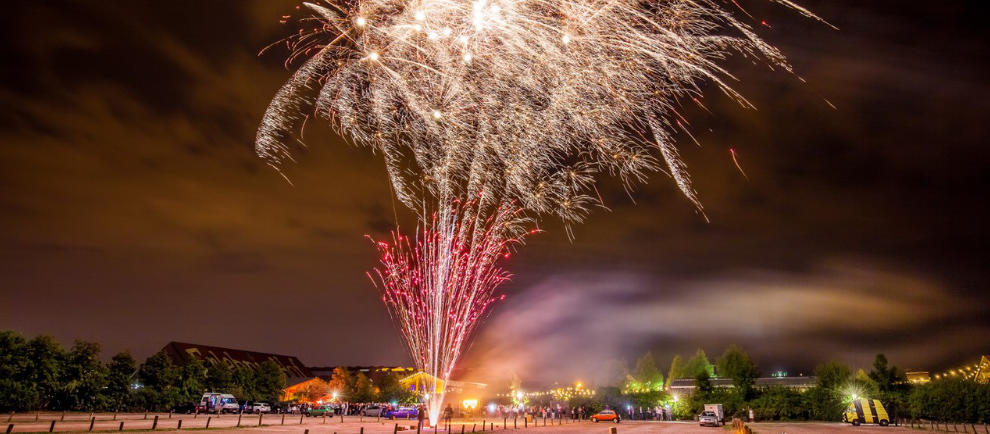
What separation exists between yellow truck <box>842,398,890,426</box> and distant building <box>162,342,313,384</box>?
57.0m

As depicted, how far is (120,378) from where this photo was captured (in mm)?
44406

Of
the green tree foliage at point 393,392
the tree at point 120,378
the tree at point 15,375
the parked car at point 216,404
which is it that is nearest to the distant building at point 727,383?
the green tree foliage at point 393,392

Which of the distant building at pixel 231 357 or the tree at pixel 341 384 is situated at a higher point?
the distant building at pixel 231 357

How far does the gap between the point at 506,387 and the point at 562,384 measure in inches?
503

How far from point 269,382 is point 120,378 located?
1672 cm

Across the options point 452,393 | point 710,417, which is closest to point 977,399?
point 710,417

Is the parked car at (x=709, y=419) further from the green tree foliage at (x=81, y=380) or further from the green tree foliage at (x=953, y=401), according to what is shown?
the green tree foliage at (x=81, y=380)

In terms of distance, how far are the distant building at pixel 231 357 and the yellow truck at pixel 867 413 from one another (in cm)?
5704

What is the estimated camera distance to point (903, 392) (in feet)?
173

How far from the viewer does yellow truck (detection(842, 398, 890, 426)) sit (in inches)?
1805

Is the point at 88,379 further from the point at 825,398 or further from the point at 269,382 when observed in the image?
the point at 825,398

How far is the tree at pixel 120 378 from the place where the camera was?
144 feet

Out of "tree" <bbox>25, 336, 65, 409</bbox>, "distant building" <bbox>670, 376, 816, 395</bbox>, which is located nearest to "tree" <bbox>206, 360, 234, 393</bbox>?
"tree" <bbox>25, 336, 65, 409</bbox>

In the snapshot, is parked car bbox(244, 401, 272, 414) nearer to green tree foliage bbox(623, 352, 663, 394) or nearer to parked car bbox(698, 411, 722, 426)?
parked car bbox(698, 411, 722, 426)
